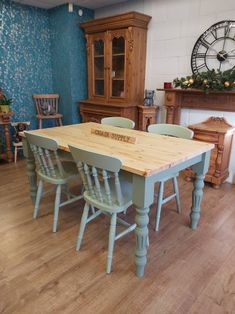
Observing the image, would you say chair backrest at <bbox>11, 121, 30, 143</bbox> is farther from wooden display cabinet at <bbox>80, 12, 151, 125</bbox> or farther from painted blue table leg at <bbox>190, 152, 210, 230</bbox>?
painted blue table leg at <bbox>190, 152, 210, 230</bbox>

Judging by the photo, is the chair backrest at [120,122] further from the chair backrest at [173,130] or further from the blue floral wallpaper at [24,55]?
the blue floral wallpaper at [24,55]

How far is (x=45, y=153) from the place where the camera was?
6.29 ft

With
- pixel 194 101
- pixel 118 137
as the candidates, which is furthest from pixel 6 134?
pixel 194 101

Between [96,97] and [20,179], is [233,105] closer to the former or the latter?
[96,97]

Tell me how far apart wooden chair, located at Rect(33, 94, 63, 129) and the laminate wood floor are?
1.97 metres

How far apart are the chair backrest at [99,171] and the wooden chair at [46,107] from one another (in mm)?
2690

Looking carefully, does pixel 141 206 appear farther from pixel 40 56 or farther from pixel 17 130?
pixel 40 56

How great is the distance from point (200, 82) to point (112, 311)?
96.6 inches

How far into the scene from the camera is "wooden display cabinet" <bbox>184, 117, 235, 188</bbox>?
2.79 meters

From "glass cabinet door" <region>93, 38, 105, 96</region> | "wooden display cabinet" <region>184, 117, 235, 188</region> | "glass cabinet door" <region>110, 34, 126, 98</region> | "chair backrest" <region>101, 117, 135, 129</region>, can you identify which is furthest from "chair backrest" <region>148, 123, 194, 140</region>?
"glass cabinet door" <region>93, 38, 105, 96</region>

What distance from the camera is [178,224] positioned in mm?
2221

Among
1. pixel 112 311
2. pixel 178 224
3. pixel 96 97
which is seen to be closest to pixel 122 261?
pixel 112 311

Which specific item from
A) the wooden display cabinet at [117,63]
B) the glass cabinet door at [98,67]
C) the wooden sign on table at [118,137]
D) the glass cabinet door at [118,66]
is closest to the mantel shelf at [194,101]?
the wooden display cabinet at [117,63]

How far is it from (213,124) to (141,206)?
2.09 meters
